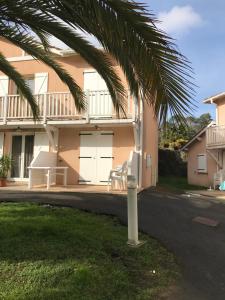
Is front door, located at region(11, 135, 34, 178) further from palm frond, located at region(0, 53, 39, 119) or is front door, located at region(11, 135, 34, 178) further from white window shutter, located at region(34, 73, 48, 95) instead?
palm frond, located at region(0, 53, 39, 119)

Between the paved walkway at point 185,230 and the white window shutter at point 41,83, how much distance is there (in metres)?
7.01

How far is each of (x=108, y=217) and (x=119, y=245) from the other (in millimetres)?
2129

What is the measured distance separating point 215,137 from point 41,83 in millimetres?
11084

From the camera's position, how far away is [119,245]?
17.7 feet

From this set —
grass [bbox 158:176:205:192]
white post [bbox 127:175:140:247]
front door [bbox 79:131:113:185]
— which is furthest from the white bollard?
grass [bbox 158:176:205:192]

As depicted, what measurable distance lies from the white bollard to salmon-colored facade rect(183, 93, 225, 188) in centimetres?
1606

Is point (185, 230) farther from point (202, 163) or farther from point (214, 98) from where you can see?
point (202, 163)

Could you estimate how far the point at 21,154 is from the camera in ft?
51.4

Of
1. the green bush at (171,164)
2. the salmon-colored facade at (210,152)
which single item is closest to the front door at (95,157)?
the salmon-colored facade at (210,152)

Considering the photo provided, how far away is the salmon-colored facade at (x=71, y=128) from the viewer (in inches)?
542

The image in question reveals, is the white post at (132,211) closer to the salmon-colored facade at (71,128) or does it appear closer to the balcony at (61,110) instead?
the salmon-colored facade at (71,128)

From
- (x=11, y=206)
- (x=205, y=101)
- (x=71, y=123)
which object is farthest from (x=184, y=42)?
(x=205, y=101)

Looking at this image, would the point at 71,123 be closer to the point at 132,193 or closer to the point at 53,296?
the point at 132,193

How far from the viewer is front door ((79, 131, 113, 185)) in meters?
14.6
